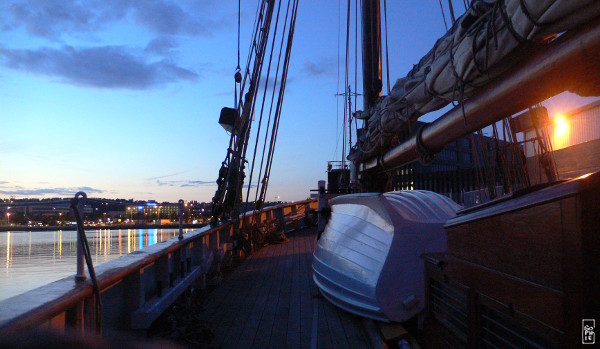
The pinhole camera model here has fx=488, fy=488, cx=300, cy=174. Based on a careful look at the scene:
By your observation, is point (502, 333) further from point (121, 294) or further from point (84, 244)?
point (121, 294)

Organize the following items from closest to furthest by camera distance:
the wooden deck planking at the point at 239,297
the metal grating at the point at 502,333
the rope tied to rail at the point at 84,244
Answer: the metal grating at the point at 502,333
the rope tied to rail at the point at 84,244
the wooden deck planking at the point at 239,297

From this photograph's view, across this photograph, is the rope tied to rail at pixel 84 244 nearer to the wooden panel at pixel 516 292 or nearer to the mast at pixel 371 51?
the wooden panel at pixel 516 292

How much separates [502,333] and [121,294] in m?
3.00

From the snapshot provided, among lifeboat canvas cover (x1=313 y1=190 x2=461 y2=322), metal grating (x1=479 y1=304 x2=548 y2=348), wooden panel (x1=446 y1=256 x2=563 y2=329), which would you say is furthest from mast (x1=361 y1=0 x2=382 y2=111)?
metal grating (x1=479 y1=304 x2=548 y2=348)

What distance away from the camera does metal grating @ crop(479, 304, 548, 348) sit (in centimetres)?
189

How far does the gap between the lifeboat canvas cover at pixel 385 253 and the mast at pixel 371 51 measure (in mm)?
2472

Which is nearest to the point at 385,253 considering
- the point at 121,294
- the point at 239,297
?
the point at 121,294

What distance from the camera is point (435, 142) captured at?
4.54 meters

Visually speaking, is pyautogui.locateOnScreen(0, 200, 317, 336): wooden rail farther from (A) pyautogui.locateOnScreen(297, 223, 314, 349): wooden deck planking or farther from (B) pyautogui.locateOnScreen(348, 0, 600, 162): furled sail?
(B) pyautogui.locateOnScreen(348, 0, 600, 162): furled sail

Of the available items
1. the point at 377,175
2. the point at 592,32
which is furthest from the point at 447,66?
the point at 377,175

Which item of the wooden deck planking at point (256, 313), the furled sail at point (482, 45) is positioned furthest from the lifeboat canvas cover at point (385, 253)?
the furled sail at point (482, 45)

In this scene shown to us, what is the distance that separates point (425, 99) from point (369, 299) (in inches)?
77.2

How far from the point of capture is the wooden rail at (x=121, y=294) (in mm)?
2180

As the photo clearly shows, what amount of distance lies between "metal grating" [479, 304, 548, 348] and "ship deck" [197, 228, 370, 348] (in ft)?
8.23
